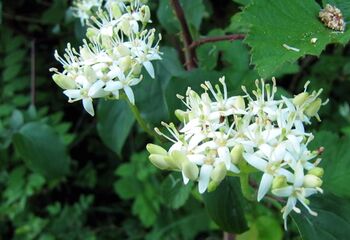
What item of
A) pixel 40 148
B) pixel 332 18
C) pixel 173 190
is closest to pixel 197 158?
pixel 332 18

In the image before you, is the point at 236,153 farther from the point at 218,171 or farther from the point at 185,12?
the point at 185,12

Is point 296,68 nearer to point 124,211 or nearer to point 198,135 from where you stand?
point 198,135

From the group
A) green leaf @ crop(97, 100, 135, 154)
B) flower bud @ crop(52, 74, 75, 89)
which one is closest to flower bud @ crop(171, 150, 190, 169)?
flower bud @ crop(52, 74, 75, 89)

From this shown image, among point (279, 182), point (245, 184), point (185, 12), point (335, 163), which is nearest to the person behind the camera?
point (279, 182)

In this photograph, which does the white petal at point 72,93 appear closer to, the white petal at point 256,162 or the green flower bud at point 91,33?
the green flower bud at point 91,33

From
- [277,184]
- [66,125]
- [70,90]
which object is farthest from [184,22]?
[66,125]
